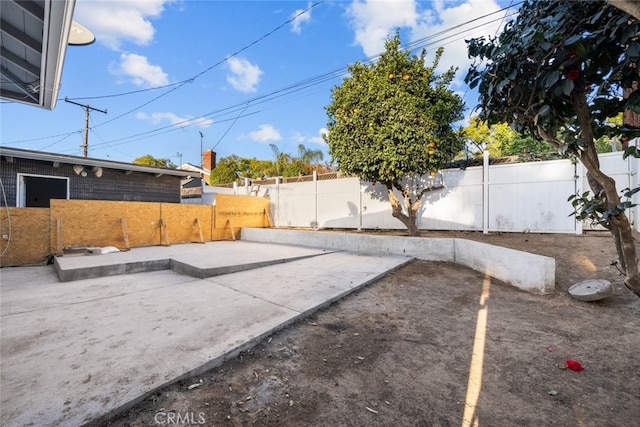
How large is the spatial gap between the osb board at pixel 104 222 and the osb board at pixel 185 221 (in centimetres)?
36

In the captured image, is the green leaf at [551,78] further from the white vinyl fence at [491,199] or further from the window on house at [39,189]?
the window on house at [39,189]

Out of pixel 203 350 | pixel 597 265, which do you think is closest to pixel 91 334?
pixel 203 350

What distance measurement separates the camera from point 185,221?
31.1ft

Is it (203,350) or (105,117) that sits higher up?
(105,117)

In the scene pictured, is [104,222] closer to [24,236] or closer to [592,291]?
[24,236]

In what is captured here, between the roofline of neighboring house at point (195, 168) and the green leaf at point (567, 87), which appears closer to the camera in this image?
the green leaf at point (567, 87)

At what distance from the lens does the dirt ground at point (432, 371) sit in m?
1.68

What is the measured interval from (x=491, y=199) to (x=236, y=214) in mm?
8705

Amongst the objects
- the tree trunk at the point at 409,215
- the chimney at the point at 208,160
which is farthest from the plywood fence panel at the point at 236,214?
the chimney at the point at 208,160

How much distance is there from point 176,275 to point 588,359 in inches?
232

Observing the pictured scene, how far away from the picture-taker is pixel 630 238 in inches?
76.3

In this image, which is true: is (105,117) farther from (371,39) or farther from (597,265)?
(597,265)

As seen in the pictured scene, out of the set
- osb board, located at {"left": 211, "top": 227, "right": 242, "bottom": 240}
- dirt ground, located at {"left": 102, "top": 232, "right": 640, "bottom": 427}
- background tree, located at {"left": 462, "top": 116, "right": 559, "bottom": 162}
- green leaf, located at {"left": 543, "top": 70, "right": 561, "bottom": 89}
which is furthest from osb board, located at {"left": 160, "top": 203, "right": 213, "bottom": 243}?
background tree, located at {"left": 462, "top": 116, "right": 559, "bottom": 162}
